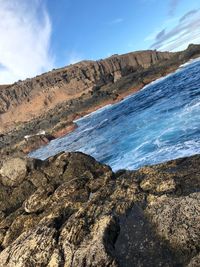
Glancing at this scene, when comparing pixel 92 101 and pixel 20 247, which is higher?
pixel 20 247

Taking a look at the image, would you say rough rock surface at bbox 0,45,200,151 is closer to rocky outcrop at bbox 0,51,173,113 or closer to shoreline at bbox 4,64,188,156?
rocky outcrop at bbox 0,51,173,113

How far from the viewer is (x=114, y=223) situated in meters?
9.52

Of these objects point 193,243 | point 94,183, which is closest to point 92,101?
point 94,183

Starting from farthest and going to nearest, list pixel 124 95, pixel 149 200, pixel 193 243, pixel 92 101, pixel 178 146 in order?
1. pixel 92 101
2. pixel 124 95
3. pixel 178 146
4. pixel 149 200
5. pixel 193 243

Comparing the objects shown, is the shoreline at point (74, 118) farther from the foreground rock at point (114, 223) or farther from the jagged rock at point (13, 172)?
the foreground rock at point (114, 223)

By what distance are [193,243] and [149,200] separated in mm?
2617

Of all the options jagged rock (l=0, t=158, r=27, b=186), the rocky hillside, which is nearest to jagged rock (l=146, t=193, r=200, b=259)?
jagged rock (l=0, t=158, r=27, b=186)

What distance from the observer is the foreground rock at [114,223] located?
8047 mm

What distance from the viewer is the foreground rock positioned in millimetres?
8047

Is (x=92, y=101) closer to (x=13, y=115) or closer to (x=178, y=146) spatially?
(x=13, y=115)

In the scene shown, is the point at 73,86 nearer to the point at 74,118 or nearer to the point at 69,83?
the point at 69,83

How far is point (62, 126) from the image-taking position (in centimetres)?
7038

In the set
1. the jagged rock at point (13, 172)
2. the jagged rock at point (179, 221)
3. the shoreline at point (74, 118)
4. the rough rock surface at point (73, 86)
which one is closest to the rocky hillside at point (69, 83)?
the rough rock surface at point (73, 86)

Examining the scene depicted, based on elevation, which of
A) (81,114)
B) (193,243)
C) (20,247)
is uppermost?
(20,247)
